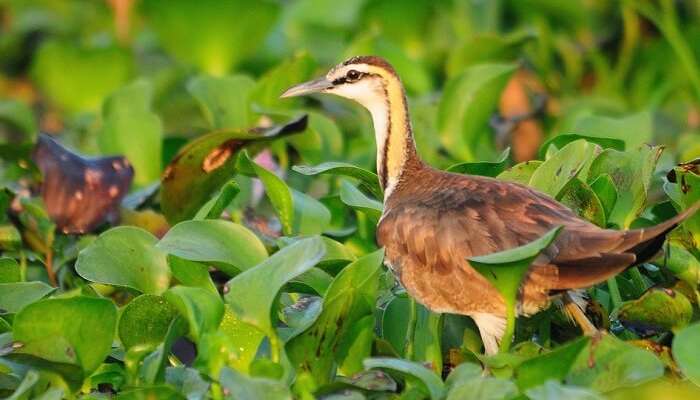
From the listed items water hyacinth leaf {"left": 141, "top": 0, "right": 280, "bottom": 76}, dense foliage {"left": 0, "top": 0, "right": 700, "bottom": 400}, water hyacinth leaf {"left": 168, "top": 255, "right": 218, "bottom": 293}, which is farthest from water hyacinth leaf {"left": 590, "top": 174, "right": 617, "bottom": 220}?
water hyacinth leaf {"left": 141, "top": 0, "right": 280, "bottom": 76}

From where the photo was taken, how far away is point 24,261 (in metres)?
4.14

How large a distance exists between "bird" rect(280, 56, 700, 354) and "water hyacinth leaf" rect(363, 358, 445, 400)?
0.29m

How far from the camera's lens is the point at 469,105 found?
183 inches

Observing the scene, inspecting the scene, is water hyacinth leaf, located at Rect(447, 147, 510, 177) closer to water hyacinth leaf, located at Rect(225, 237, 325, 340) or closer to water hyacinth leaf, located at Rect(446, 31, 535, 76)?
water hyacinth leaf, located at Rect(225, 237, 325, 340)

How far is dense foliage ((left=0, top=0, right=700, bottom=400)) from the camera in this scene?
2953 millimetres

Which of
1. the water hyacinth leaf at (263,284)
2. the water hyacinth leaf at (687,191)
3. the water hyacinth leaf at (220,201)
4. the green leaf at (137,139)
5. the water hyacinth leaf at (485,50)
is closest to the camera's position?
the water hyacinth leaf at (263,284)

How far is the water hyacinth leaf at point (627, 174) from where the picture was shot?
11.4 feet

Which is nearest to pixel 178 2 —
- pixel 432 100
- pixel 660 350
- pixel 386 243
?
pixel 432 100

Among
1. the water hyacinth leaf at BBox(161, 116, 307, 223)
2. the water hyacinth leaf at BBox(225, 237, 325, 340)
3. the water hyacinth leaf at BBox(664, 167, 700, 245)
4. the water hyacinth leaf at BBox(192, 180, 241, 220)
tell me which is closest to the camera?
the water hyacinth leaf at BBox(225, 237, 325, 340)

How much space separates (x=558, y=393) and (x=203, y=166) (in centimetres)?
158

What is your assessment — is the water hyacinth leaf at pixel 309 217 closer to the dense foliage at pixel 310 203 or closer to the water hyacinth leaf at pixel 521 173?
the dense foliage at pixel 310 203

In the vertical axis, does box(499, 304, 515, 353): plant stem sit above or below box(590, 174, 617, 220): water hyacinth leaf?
below

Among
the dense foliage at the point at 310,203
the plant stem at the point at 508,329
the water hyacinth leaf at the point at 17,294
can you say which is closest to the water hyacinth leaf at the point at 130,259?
the dense foliage at the point at 310,203

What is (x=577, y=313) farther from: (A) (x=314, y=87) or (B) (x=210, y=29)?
(B) (x=210, y=29)
